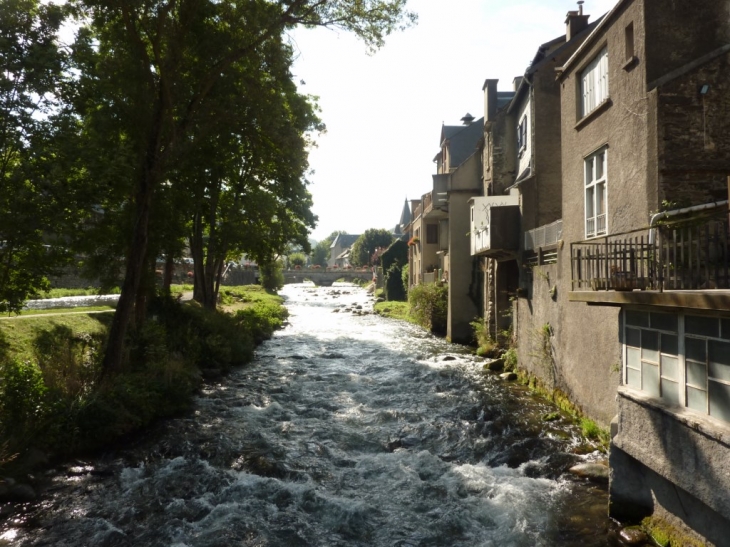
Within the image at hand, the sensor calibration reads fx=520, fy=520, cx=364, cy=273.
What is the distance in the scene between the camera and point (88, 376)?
42.6ft

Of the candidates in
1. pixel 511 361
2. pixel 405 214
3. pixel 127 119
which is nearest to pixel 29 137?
pixel 127 119

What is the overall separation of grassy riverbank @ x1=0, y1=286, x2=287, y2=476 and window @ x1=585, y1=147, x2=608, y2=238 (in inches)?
445

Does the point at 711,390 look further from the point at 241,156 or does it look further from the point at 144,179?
the point at 241,156

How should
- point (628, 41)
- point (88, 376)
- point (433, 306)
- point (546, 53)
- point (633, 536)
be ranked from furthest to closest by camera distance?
point (433, 306), point (546, 53), point (88, 376), point (628, 41), point (633, 536)

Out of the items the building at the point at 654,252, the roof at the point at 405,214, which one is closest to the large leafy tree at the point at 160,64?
the building at the point at 654,252

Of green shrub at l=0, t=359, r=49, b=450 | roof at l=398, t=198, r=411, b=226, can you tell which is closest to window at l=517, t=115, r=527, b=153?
green shrub at l=0, t=359, r=49, b=450

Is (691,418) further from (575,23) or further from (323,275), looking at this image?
(323,275)

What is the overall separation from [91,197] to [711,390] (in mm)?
11848

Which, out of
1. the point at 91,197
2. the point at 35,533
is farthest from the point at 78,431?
the point at 91,197

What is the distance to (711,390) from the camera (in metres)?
6.23

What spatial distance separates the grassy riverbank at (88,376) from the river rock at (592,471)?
9.48 metres

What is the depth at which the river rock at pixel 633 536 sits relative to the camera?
7.16 metres

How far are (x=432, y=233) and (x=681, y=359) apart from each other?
34.9 meters

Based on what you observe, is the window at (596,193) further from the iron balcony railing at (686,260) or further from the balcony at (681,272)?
the iron balcony railing at (686,260)
